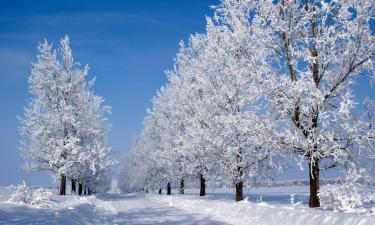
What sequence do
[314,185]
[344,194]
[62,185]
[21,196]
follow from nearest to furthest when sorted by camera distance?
[344,194] < [314,185] < [21,196] < [62,185]

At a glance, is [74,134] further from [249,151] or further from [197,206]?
[249,151]

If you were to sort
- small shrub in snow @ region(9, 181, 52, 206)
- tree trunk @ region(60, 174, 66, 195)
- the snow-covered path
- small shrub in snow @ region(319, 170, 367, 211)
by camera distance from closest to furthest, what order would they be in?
small shrub in snow @ region(319, 170, 367, 211) < the snow-covered path < small shrub in snow @ region(9, 181, 52, 206) < tree trunk @ region(60, 174, 66, 195)

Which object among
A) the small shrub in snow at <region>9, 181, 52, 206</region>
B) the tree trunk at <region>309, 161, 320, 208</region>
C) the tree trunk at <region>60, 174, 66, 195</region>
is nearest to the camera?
the tree trunk at <region>309, 161, 320, 208</region>

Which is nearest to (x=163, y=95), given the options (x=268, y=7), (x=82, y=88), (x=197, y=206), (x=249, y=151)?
(x=82, y=88)

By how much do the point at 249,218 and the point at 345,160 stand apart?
347cm

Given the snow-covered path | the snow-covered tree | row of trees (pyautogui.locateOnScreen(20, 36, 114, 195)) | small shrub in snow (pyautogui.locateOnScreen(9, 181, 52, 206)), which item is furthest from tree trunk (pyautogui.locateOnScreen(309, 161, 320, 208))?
row of trees (pyautogui.locateOnScreen(20, 36, 114, 195))

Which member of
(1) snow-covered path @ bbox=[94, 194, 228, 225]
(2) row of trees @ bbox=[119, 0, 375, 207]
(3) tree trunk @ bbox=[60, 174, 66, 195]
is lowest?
(1) snow-covered path @ bbox=[94, 194, 228, 225]

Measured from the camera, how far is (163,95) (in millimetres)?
36562

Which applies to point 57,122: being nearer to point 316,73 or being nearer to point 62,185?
point 62,185

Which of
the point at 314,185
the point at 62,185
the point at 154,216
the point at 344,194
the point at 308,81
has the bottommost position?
the point at 154,216

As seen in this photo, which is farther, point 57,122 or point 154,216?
point 57,122

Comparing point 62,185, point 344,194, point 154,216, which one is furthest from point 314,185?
point 62,185

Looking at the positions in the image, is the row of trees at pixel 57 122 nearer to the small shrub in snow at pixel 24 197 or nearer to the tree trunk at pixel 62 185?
the tree trunk at pixel 62 185

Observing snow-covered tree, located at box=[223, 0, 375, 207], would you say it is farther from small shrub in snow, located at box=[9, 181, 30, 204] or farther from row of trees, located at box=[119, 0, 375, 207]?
small shrub in snow, located at box=[9, 181, 30, 204]
